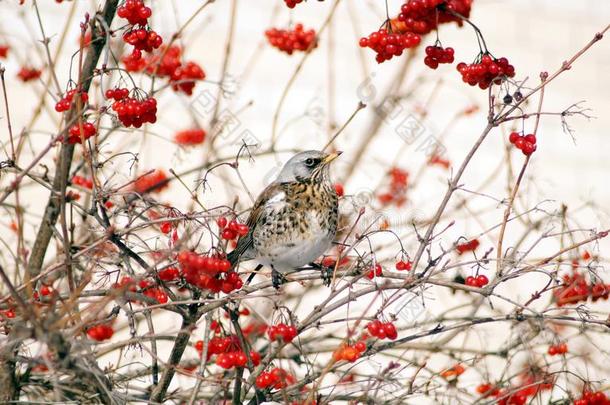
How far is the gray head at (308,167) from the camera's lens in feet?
10.7

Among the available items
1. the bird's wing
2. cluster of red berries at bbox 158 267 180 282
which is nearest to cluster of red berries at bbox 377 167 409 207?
the bird's wing

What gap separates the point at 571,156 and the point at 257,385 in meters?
5.24

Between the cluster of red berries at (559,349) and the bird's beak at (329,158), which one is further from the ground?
the bird's beak at (329,158)

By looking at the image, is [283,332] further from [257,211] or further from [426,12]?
[257,211]

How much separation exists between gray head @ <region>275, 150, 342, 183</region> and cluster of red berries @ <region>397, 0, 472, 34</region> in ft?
3.26

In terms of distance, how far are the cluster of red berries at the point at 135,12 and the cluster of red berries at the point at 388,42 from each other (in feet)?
1.87

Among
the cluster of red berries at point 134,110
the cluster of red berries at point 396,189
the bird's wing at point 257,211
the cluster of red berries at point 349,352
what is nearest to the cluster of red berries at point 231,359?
the cluster of red berries at point 349,352

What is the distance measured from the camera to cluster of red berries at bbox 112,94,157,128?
210 centimetres

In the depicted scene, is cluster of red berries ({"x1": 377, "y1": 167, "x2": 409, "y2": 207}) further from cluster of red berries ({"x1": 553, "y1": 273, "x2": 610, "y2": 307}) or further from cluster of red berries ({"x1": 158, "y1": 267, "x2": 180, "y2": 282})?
cluster of red berries ({"x1": 158, "y1": 267, "x2": 180, "y2": 282})

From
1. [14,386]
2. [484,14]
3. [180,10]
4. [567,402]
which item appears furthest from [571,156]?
[14,386]

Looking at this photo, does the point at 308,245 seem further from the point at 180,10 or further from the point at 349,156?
the point at 180,10

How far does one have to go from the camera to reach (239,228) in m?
2.08

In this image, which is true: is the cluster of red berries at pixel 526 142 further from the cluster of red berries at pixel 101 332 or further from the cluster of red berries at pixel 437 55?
the cluster of red berries at pixel 101 332

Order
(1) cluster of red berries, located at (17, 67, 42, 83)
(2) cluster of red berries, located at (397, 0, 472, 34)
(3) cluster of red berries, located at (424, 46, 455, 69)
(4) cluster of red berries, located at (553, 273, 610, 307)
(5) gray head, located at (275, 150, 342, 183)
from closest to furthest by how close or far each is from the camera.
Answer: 1. (2) cluster of red berries, located at (397, 0, 472, 34)
2. (3) cluster of red berries, located at (424, 46, 455, 69)
3. (4) cluster of red berries, located at (553, 273, 610, 307)
4. (5) gray head, located at (275, 150, 342, 183)
5. (1) cluster of red berries, located at (17, 67, 42, 83)
